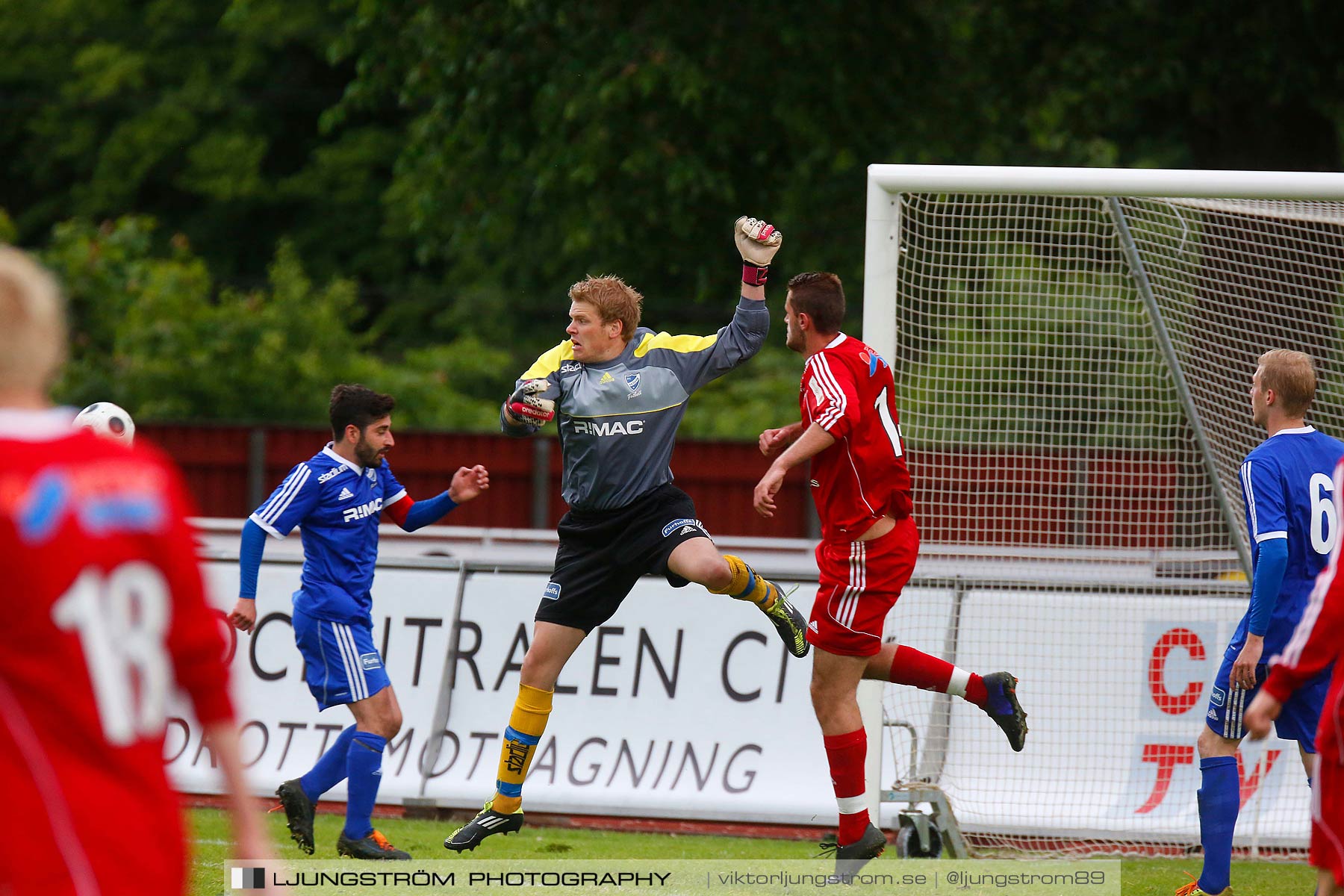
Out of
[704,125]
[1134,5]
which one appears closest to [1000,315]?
[704,125]

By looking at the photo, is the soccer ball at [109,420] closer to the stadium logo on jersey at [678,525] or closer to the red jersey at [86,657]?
the stadium logo on jersey at [678,525]

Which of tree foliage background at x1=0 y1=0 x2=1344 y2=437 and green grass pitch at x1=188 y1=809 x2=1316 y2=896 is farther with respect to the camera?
tree foliage background at x1=0 y1=0 x2=1344 y2=437

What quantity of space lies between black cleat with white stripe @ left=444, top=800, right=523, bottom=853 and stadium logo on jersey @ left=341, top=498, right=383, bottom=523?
4.91 feet

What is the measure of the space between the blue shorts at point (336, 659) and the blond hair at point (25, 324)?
4271mm

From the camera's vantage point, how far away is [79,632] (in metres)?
2.25

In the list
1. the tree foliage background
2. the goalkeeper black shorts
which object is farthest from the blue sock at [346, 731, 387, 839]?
the tree foliage background

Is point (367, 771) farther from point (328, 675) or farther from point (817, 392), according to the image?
point (817, 392)

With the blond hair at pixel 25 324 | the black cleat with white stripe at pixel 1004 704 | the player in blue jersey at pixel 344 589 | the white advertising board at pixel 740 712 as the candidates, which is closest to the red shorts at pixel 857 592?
the black cleat with white stripe at pixel 1004 704

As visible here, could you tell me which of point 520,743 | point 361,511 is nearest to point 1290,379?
point 520,743

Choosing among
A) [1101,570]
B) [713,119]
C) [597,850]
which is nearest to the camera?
[597,850]

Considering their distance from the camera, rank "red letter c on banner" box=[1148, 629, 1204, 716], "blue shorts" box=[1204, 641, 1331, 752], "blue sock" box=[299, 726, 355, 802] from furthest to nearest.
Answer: "red letter c on banner" box=[1148, 629, 1204, 716] → "blue sock" box=[299, 726, 355, 802] → "blue shorts" box=[1204, 641, 1331, 752]

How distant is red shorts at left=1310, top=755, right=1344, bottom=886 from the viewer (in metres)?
3.30

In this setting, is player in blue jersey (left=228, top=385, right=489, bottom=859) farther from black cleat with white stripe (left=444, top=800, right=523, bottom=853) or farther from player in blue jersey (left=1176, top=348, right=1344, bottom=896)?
player in blue jersey (left=1176, top=348, right=1344, bottom=896)

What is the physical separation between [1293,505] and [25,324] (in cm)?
458
